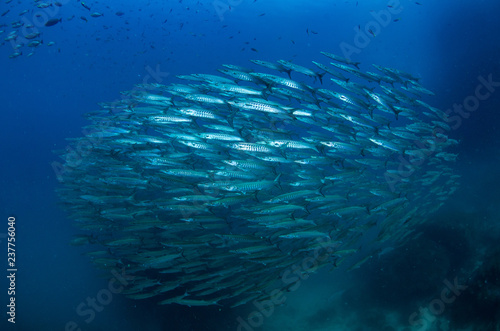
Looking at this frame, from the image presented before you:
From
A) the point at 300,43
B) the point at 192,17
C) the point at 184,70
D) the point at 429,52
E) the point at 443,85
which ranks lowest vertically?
the point at 443,85

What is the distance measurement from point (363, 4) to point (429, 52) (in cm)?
765

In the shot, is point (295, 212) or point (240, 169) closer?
point (240, 169)

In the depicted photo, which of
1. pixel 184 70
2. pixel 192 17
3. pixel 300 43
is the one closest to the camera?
pixel 192 17

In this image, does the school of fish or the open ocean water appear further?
the open ocean water

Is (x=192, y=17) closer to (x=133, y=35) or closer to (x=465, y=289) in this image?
(x=133, y=35)

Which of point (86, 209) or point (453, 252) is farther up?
point (86, 209)

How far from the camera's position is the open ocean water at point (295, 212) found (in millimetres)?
7953

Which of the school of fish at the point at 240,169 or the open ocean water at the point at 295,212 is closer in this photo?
the school of fish at the point at 240,169

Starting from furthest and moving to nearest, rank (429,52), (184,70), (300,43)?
(184,70), (300,43), (429,52)

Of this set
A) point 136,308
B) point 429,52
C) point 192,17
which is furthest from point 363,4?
point 136,308

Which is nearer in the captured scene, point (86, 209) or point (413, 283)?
point (86, 209)

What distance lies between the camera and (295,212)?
1185 cm

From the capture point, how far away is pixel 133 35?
46.8 metres

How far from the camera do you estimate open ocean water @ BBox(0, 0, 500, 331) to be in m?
7.95
